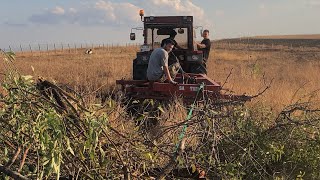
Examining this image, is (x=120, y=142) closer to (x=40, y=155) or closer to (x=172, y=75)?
(x=40, y=155)

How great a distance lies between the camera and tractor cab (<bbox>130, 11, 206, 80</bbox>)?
925 cm

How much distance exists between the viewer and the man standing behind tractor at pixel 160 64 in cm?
752

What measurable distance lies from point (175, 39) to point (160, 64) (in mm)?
2097

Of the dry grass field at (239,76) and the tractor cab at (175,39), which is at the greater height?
the tractor cab at (175,39)

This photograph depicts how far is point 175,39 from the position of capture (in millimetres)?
9594

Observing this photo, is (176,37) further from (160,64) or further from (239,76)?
(239,76)

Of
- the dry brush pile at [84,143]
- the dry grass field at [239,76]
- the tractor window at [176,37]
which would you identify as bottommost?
the dry grass field at [239,76]

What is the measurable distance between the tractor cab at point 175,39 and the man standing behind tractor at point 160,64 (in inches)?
60.0

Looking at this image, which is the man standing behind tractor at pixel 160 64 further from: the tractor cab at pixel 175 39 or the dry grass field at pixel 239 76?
the tractor cab at pixel 175 39

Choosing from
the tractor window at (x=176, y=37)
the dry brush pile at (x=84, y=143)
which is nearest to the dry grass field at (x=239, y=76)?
the dry brush pile at (x=84, y=143)

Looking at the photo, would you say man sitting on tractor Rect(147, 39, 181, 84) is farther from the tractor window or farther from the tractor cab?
the tractor window

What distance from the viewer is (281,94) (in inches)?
344

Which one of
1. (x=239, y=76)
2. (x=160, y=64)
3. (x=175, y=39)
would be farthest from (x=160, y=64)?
(x=239, y=76)

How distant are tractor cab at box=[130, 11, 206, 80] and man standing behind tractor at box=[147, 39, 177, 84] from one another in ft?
5.00
